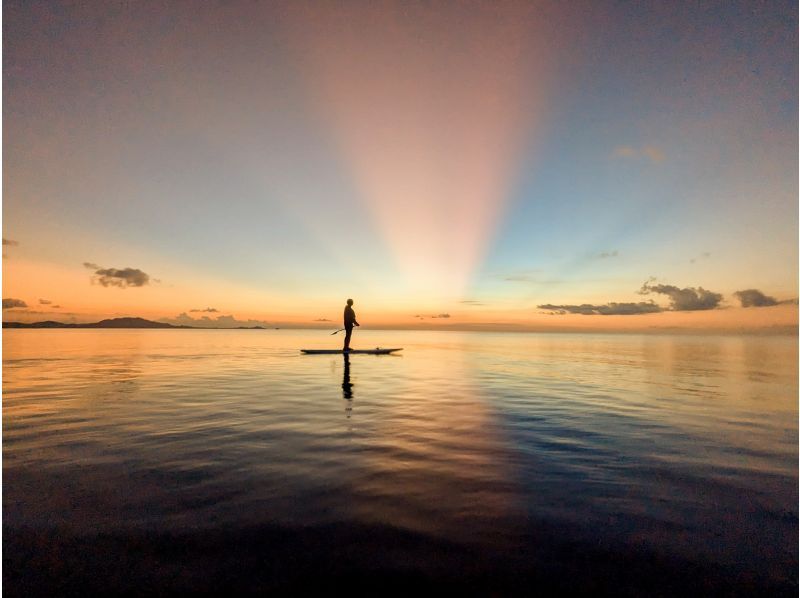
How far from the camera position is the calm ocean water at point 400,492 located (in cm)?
468

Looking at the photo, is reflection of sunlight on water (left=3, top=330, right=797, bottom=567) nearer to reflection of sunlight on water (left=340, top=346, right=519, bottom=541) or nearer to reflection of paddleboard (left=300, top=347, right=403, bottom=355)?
reflection of sunlight on water (left=340, top=346, right=519, bottom=541)

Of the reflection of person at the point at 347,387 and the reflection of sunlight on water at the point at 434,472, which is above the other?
the reflection of person at the point at 347,387

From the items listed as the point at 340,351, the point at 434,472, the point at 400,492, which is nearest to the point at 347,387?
the point at 434,472

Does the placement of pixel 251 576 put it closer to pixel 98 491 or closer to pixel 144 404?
pixel 98 491

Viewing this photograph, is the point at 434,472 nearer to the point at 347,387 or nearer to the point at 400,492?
the point at 400,492

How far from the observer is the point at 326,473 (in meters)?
7.65

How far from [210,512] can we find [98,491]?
2524mm

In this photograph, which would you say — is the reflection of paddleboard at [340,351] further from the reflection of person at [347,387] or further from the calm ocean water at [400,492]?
the calm ocean water at [400,492]

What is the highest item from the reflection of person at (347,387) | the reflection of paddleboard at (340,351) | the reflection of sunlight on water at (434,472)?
the reflection of paddleboard at (340,351)

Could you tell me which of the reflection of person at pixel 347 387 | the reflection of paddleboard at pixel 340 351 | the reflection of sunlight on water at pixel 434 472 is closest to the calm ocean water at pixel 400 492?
the reflection of sunlight on water at pixel 434 472

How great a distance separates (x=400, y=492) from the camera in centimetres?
680

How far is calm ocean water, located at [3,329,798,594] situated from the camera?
15.4ft

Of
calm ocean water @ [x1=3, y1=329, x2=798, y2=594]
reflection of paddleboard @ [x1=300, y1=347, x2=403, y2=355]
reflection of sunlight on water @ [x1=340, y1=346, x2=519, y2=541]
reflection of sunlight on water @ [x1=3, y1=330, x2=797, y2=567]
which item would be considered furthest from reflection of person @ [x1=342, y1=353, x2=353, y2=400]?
reflection of paddleboard @ [x1=300, y1=347, x2=403, y2=355]

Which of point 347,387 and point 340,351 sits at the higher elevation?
point 340,351
